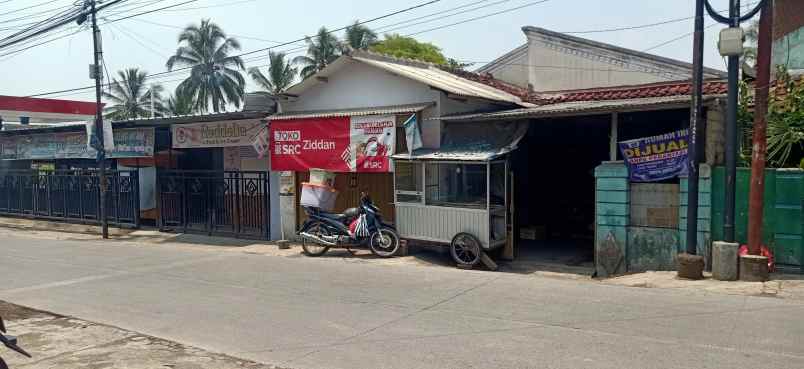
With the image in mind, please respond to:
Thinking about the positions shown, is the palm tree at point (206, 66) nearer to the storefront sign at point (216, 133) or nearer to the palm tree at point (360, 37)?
the palm tree at point (360, 37)

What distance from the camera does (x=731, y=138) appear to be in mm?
8820

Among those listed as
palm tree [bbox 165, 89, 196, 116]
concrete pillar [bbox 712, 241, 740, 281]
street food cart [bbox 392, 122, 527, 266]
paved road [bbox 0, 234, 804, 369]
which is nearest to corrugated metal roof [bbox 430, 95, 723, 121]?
street food cart [bbox 392, 122, 527, 266]

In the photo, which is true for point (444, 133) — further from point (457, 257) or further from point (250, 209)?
point (250, 209)

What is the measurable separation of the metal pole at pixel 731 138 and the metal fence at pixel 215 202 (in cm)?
1036

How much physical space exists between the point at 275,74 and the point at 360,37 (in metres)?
6.98

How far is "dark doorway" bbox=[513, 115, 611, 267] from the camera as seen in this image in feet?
46.5

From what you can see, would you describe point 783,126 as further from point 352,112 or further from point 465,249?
point 352,112

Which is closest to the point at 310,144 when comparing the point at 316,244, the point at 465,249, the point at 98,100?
the point at 316,244

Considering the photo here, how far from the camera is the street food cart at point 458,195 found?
11.3m

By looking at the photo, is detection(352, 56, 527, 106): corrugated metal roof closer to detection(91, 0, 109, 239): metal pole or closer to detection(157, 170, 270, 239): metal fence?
detection(157, 170, 270, 239): metal fence

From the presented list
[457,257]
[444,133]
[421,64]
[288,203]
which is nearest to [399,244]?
[457,257]

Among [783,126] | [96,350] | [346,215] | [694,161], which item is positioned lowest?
[96,350]

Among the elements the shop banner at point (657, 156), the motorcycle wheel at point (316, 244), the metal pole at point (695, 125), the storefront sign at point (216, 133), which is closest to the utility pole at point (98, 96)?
the storefront sign at point (216, 133)

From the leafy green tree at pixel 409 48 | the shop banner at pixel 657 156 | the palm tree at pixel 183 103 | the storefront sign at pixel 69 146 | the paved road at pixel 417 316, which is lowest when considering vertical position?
the paved road at pixel 417 316
